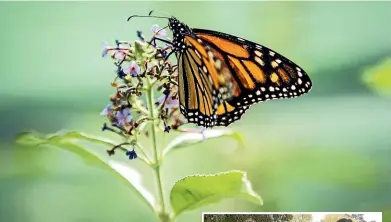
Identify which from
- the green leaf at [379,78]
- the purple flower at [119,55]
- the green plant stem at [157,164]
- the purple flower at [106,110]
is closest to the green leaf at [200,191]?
the green plant stem at [157,164]

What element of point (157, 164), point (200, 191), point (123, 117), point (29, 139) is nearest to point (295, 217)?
point (200, 191)

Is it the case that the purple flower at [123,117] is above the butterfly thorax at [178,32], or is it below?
below

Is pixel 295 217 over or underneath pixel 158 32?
underneath

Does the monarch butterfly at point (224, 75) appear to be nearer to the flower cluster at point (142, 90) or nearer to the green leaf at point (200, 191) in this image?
the flower cluster at point (142, 90)

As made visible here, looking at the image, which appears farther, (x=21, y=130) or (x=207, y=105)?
(x=21, y=130)

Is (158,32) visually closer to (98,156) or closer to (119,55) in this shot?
(119,55)

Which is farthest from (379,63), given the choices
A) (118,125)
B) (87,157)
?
(87,157)

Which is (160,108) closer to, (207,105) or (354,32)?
(207,105)
